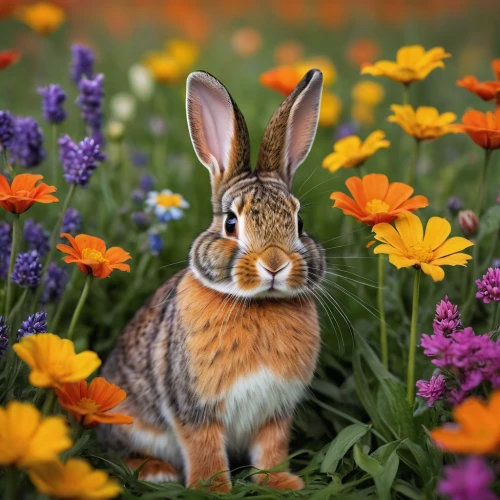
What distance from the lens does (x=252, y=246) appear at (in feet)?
8.70

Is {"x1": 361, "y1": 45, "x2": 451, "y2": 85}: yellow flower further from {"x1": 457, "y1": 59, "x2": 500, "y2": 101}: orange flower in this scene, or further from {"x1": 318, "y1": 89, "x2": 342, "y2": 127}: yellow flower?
{"x1": 318, "y1": 89, "x2": 342, "y2": 127}: yellow flower

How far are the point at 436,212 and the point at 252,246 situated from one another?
1.48 m

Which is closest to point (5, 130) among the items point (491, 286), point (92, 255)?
point (92, 255)

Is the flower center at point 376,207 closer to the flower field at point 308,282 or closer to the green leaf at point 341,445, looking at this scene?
the flower field at point 308,282

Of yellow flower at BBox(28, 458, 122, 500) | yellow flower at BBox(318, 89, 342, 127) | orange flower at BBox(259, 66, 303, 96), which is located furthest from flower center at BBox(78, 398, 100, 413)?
yellow flower at BBox(318, 89, 342, 127)

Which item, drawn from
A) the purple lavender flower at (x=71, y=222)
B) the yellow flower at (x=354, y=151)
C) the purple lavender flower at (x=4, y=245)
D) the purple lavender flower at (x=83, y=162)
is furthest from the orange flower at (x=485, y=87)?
the purple lavender flower at (x=4, y=245)

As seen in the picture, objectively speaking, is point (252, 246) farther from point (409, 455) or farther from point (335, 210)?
point (335, 210)

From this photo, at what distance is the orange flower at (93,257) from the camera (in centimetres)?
250

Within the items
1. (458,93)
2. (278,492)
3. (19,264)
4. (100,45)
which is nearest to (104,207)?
(19,264)

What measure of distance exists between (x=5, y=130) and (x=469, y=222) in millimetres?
1947

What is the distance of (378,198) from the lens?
9.36 feet

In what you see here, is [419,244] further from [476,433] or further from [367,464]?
[476,433]

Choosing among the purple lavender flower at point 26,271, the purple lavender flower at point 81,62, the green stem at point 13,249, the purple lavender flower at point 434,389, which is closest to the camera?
the purple lavender flower at point 434,389

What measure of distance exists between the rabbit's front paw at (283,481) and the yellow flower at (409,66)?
167cm
